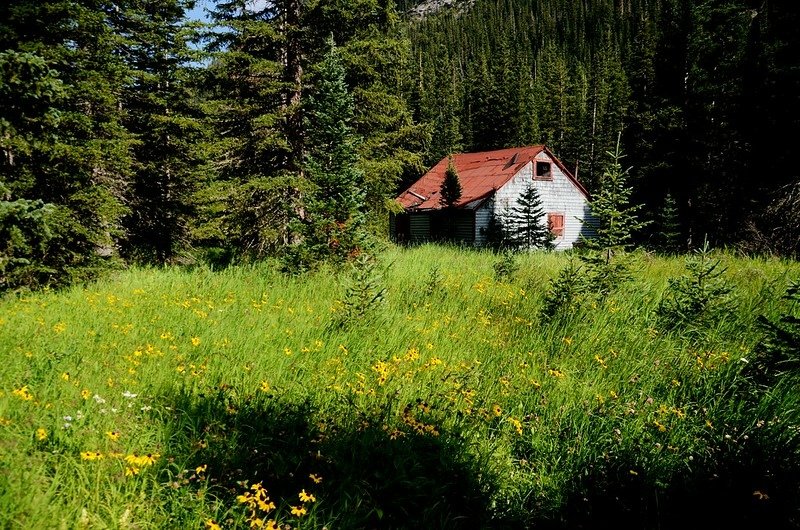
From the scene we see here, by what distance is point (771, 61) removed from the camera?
63.7 ft

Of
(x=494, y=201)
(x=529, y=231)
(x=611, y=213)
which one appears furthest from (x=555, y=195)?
(x=611, y=213)

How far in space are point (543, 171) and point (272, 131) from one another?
21064 mm

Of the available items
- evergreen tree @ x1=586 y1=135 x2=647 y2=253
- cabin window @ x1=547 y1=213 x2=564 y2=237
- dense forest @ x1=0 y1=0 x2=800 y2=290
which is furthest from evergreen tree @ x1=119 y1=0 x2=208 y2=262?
cabin window @ x1=547 y1=213 x2=564 y2=237

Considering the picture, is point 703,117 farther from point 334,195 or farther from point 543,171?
point 334,195

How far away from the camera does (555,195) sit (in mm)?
28969

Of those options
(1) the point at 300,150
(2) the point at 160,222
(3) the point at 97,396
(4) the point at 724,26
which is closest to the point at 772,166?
(4) the point at 724,26

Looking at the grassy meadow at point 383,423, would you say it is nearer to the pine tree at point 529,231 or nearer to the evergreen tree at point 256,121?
the evergreen tree at point 256,121

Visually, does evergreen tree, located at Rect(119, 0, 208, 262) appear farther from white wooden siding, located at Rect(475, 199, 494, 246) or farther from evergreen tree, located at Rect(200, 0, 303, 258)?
white wooden siding, located at Rect(475, 199, 494, 246)

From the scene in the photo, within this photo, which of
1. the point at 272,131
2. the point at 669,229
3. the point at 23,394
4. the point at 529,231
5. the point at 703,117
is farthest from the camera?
the point at 529,231

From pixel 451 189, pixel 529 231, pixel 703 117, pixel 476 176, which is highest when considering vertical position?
pixel 703 117

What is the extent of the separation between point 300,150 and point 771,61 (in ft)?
71.4

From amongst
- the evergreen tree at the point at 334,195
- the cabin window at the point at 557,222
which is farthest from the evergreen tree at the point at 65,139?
the cabin window at the point at 557,222

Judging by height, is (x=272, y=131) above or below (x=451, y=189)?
above

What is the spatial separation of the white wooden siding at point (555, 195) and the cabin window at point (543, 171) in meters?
0.20
